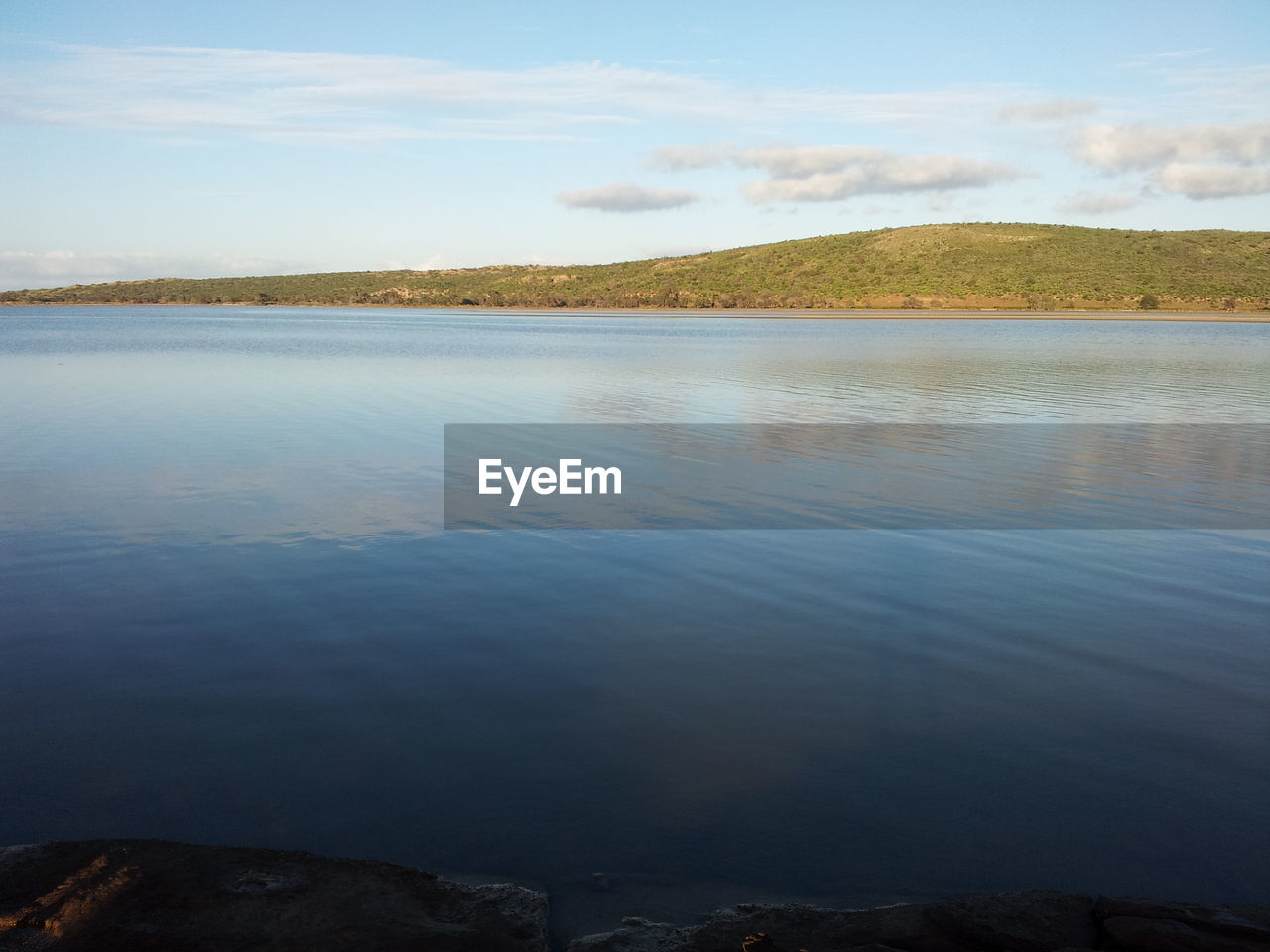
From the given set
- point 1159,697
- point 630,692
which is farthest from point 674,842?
point 1159,697

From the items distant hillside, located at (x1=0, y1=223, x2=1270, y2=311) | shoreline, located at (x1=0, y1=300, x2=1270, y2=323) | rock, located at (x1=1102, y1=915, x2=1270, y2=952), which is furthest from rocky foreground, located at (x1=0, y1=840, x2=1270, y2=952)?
distant hillside, located at (x1=0, y1=223, x2=1270, y2=311)

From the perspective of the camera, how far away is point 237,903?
3754 mm

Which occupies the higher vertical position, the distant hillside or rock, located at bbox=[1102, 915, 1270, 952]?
the distant hillside

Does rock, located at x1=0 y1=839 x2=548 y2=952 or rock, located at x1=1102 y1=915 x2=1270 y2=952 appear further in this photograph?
rock, located at x1=0 y1=839 x2=548 y2=952

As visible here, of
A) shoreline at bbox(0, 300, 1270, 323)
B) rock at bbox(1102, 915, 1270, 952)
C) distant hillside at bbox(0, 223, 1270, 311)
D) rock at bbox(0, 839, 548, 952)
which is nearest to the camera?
rock at bbox(1102, 915, 1270, 952)

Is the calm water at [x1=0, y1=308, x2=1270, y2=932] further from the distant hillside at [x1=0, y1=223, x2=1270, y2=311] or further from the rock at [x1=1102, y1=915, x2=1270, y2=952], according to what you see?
the distant hillside at [x1=0, y1=223, x2=1270, y2=311]

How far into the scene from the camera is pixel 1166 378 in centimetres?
2809

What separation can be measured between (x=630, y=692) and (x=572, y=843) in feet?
5.51

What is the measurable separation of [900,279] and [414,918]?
382 ft

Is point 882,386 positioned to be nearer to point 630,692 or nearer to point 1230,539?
point 1230,539

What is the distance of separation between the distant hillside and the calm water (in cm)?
9644

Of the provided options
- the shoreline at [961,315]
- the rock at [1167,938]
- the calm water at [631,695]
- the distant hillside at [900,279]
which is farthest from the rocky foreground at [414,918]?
the distant hillside at [900,279]

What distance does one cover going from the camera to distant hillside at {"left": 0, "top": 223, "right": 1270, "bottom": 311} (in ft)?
334

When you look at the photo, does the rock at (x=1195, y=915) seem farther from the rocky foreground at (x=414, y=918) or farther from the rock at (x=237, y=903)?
the rock at (x=237, y=903)
